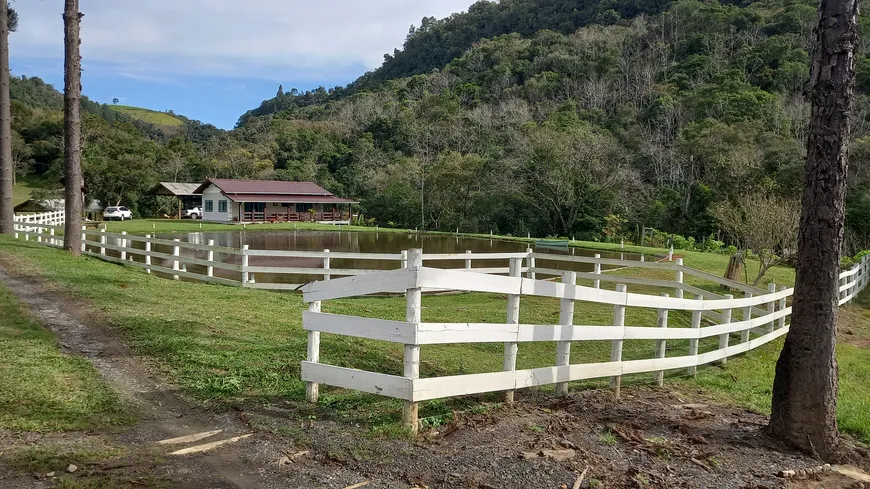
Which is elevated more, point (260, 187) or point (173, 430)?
point (260, 187)

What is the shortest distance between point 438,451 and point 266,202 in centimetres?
5654

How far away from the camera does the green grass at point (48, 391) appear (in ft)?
14.1

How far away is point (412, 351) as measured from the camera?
13.3 feet

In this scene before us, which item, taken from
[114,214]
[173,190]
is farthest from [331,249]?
[173,190]

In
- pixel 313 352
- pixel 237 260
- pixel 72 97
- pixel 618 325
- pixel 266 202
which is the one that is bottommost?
pixel 237 260

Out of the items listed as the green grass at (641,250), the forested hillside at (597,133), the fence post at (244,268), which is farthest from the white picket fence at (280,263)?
the forested hillside at (597,133)

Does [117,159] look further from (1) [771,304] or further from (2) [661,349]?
(2) [661,349]

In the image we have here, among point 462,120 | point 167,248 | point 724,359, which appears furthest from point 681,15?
point 724,359

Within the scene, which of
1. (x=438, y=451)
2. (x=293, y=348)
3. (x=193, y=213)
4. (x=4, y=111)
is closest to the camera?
(x=438, y=451)

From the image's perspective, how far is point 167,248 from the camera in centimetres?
2808

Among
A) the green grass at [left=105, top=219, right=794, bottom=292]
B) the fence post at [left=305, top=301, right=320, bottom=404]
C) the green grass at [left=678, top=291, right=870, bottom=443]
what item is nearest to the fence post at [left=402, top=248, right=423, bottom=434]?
the fence post at [left=305, top=301, right=320, bottom=404]

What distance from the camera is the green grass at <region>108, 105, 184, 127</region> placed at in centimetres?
16750

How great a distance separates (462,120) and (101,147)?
48290mm

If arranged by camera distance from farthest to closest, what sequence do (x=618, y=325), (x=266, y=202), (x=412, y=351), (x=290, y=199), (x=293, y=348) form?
(x=290, y=199)
(x=266, y=202)
(x=293, y=348)
(x=618, y=325)
(x=412, y=351)
